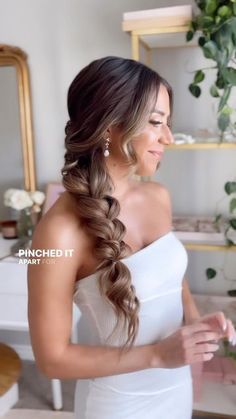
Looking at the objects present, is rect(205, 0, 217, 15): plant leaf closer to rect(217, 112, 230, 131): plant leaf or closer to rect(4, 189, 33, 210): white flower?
rect(217, 112, 230, 131): plant leaf

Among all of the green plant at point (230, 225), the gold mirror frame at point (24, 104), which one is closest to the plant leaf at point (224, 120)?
the green plant at point (230, 225)

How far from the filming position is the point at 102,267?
0.76 meters

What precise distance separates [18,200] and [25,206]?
0.04m

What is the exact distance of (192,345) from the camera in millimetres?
706

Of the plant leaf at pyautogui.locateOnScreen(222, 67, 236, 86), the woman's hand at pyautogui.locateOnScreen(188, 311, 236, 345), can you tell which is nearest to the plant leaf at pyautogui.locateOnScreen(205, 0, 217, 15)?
the plant leaf at pyautogui.locateOnScreen(222, 67, 236, 86)

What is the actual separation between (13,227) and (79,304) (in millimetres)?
1257

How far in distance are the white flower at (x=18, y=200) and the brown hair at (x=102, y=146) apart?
3.81ft

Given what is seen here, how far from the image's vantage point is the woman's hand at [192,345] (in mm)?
702

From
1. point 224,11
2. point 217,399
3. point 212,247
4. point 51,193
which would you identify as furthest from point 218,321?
point 51,193

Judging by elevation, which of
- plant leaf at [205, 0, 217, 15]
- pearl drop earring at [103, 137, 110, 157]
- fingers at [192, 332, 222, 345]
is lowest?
fingers at [192, 332, 222, 345]

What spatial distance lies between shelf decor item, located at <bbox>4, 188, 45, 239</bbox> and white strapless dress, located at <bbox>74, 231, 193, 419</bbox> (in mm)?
1131

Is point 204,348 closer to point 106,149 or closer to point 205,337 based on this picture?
point 205,337

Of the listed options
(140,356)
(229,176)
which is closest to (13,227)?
(229,176)

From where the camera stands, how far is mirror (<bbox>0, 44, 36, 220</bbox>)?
1906mm
